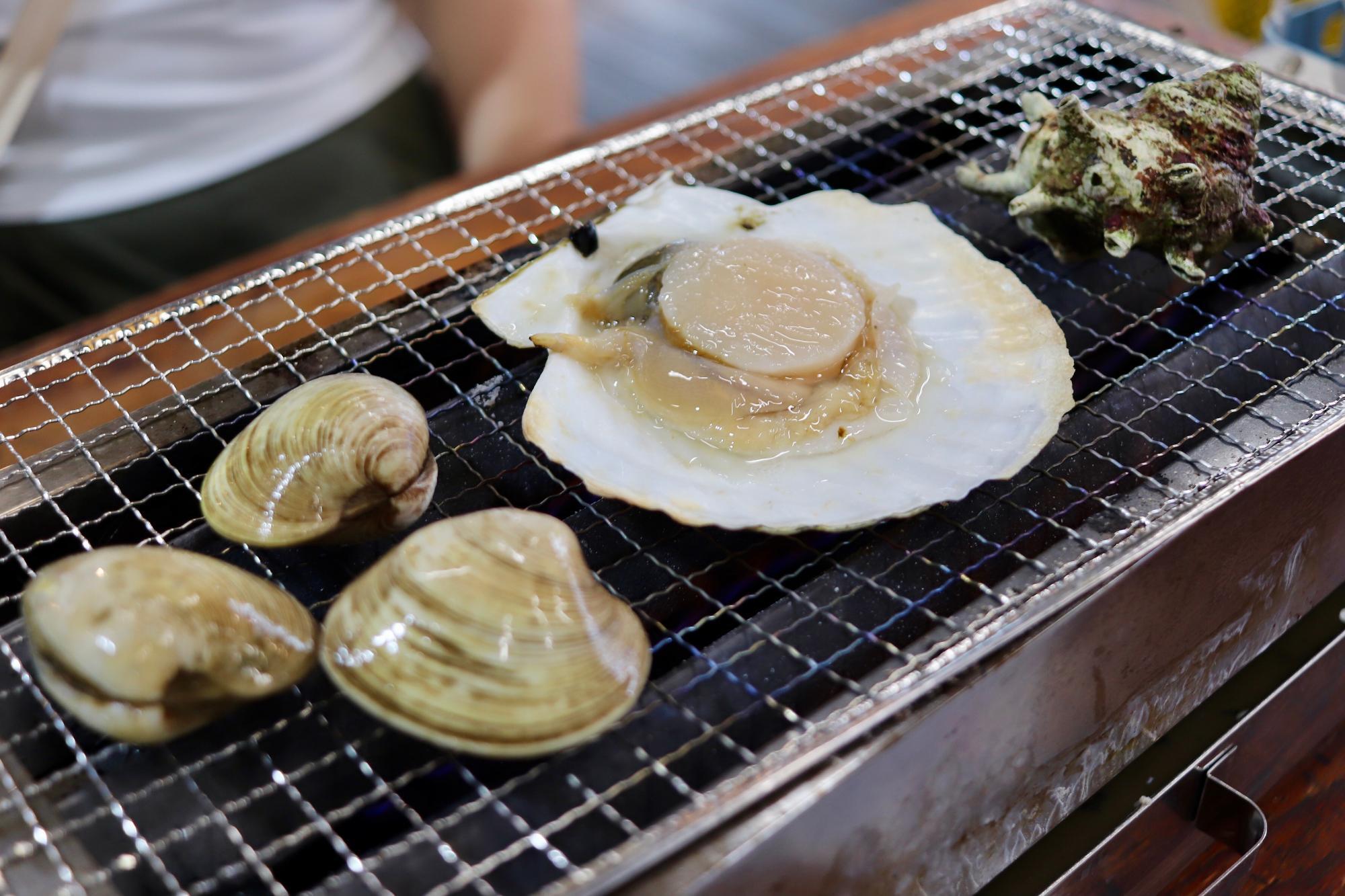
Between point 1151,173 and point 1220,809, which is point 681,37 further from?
point 1220,809

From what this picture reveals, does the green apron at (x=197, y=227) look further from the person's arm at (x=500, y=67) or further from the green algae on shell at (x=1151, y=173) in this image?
the green algae on shell at (x=1151, y=173)

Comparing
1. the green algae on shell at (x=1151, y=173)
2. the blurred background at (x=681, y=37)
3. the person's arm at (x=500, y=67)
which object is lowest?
the blurred background at (x=681, y=37)

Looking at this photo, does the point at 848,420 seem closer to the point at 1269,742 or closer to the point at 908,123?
the point at 1269,742

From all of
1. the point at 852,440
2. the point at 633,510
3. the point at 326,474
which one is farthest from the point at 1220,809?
the point at 326,474

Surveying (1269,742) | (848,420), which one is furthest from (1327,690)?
(848,420)

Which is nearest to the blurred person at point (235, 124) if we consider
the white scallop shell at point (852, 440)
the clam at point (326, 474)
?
the white scallop shell at point (852, 440)

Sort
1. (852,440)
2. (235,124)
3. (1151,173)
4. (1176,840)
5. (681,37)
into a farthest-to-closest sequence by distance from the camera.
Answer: (681,37) → (235,124) → (1151,173) → (852,440) → (1176,840)
